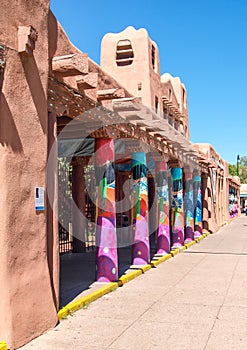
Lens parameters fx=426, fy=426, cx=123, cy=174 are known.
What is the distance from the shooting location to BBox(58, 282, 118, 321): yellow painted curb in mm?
6326

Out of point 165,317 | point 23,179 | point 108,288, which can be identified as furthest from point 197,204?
point 23,179

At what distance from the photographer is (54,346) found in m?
5.08

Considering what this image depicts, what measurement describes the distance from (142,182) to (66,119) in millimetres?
2985

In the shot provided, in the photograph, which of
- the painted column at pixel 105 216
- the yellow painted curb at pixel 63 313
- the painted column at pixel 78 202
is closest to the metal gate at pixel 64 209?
the painted column at pixel 78 202

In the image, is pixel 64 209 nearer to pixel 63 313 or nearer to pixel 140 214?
pixel 140 214

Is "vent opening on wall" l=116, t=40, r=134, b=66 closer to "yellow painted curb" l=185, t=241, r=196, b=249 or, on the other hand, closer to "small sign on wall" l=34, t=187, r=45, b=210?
"yellow painted curb" l=185, t=241, r=196, b=249

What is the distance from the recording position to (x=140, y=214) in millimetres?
10953

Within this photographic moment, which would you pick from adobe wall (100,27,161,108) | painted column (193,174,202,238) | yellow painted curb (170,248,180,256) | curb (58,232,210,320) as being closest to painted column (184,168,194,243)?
painted column (193,174,202,238)

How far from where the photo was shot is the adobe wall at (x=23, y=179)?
499 centimetres

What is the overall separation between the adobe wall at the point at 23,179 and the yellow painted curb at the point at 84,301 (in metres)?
0.45

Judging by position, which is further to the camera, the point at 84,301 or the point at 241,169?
the point at 241,169

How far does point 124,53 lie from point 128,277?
11241 mm

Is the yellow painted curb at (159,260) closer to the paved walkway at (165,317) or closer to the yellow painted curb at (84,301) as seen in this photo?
the paved walkway at (165,317)

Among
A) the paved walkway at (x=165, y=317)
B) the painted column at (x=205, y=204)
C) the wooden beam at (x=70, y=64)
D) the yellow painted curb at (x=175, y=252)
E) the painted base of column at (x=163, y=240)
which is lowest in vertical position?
the paved walkway at (x=165, y=317)
